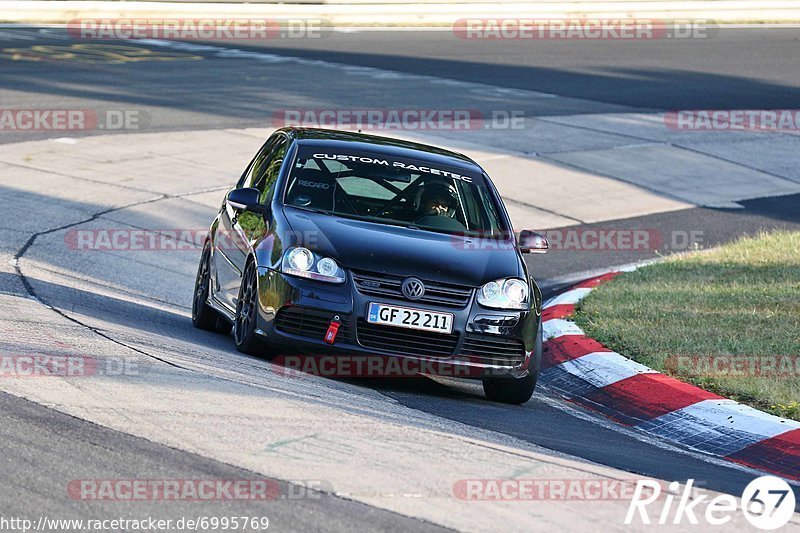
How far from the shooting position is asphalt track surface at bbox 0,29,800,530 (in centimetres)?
541

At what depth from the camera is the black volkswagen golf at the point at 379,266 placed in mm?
7883

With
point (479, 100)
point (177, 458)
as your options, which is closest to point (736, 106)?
point (479, 100)

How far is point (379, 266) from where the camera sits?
7.93 meters

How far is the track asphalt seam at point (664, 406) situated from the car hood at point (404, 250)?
1.01 metres

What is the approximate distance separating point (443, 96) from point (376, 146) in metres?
13.4

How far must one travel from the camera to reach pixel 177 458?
5586mm

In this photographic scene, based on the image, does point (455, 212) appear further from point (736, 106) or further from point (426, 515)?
point (736, 106)
